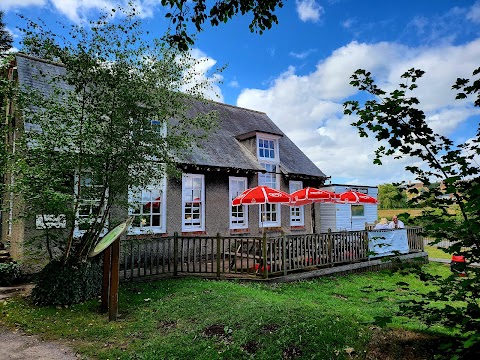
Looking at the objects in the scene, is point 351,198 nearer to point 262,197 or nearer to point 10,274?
point 262,197

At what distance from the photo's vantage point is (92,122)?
7.75 metres

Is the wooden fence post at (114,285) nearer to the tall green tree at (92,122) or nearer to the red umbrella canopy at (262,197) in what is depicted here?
the tall green tree at (92,122)

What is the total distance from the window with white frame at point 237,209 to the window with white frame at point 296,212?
329 cm

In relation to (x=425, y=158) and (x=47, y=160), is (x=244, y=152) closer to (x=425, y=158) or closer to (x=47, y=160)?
(x=47, y=160)

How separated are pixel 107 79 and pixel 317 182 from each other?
13.6 m

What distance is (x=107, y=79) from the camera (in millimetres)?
7719

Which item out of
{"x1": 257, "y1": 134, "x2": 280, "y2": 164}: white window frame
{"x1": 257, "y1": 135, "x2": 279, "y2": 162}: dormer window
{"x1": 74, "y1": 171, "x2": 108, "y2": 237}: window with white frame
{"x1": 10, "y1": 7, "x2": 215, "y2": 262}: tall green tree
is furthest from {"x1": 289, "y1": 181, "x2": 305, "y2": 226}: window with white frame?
{"x1": 74, "y1": 171, "x2": 108, "y2": 237}: window with white frame

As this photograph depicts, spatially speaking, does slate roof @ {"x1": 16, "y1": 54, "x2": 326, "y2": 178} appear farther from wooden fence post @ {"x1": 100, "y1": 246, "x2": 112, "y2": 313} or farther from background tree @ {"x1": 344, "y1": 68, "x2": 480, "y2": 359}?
background tree @ {"x1": 344, "y1": 68, "x2": 480, "y2": 359}

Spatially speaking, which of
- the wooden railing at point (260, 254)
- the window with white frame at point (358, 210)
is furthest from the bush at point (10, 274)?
the window with white frame at point (358, 210)

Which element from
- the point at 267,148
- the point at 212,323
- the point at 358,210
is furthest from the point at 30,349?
Result: the point at 358,210

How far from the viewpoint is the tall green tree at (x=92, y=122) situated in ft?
24.0

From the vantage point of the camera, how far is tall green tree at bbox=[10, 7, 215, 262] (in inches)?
288

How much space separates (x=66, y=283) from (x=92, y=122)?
383 centimetres

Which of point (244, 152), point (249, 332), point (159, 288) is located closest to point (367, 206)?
point (244, 152)
